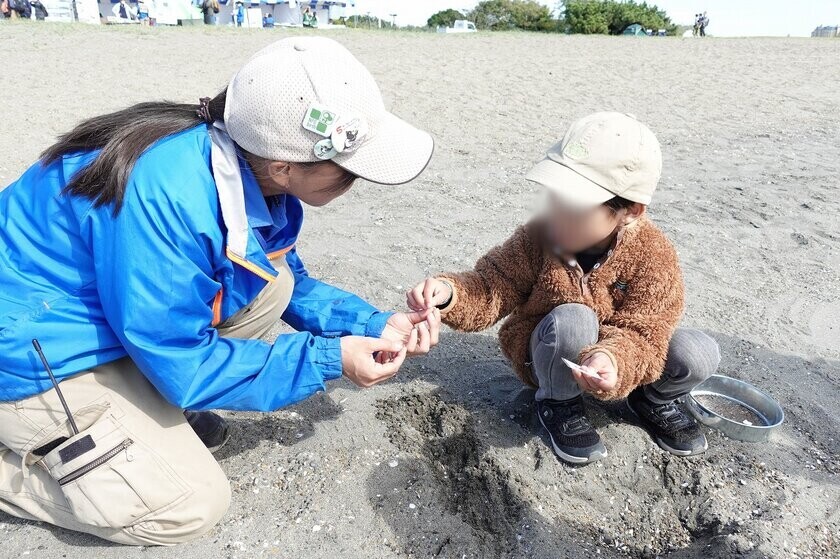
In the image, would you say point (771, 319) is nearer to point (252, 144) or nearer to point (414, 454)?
point (414, 454)

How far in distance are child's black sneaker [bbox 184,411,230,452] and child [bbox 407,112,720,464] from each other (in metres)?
0.87

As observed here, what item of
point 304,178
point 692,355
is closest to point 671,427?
point 692,355

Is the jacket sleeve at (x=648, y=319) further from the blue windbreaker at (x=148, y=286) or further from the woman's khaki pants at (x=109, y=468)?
the woman's khaki pants at (x=109, y=468)

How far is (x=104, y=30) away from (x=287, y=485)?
14381mm

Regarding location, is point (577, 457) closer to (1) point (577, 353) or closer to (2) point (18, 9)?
(1) point (577, 353)

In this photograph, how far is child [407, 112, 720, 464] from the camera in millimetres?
2090

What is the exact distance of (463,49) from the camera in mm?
14562

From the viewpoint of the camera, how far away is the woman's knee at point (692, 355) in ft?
7.62

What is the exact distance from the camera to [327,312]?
101 inches

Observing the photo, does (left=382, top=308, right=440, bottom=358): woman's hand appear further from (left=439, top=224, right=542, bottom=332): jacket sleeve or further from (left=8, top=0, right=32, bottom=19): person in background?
(left=8, top=0, right=32, bottom=19): person in background

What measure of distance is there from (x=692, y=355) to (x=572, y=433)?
514 millimetres

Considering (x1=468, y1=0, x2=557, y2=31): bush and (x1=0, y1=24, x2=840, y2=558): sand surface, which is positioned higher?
(x1=468, y1=0, x2=557, y2=31): bush

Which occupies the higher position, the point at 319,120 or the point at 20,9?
the point at 319,120

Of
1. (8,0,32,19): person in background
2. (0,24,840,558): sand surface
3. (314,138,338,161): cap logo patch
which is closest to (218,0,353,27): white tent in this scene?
(8,0,32,19): person in background
